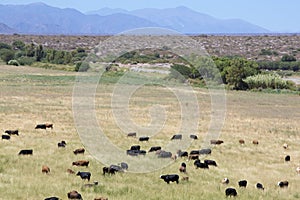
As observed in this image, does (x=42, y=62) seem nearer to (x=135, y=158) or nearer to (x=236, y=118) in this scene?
(x=236, y=118)

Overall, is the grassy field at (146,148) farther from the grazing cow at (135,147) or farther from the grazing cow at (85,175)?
the grazing cow at (135,147)

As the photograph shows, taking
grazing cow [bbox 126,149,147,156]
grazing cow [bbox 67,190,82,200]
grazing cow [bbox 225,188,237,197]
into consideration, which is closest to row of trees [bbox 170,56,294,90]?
grazing cow [bbox 126,149,147,156]

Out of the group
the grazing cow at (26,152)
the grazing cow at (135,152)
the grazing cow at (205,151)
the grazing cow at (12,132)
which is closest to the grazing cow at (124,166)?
the grazing cow at (135,152)

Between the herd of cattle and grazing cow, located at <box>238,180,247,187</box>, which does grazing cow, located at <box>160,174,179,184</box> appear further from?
grazing cow, located at <box>238,180,247,187</box>

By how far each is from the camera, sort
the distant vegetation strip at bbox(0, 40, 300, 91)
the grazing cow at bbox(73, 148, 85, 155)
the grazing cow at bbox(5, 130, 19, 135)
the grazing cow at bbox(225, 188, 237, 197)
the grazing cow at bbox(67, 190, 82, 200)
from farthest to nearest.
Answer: the distant vegetation strip at bbox(0, 40, 300, 91) → the grazing cow at bbox(5, 130, 19, 135) → the grazing cow at bbox(73, 148, 85, 155) → the grazing cow at bbox(225, 188, 237, 197) → the grazing cow at bbox(67, 190, 82, 200)

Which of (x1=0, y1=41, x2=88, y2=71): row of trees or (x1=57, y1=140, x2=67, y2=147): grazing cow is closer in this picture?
(x1=57, y1=140, x2=67, y2=147): grazing cow

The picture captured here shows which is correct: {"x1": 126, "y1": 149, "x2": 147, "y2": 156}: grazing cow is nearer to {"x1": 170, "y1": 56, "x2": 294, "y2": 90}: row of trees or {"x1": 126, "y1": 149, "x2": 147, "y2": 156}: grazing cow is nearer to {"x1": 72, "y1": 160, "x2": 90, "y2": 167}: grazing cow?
{"x1": 72, "y1": 160, "x2": 90, "y2": 167}: grazing cow

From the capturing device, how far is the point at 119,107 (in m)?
39.4

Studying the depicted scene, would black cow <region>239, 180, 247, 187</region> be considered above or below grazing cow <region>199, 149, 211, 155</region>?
above

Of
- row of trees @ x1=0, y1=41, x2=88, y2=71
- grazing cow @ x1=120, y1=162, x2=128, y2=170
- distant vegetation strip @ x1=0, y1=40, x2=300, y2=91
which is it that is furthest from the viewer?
row of trees @ x1=0, y1=41, x2=88, y2=71

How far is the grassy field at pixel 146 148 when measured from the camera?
49.5ft

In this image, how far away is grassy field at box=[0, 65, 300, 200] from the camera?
15094mm

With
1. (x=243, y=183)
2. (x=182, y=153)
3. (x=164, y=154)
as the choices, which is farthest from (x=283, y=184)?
(x=164, y=154)

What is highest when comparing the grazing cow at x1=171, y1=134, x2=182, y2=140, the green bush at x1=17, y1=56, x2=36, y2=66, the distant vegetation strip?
the grazing cow at x1=171, y1=134, x2=182, y2=140
